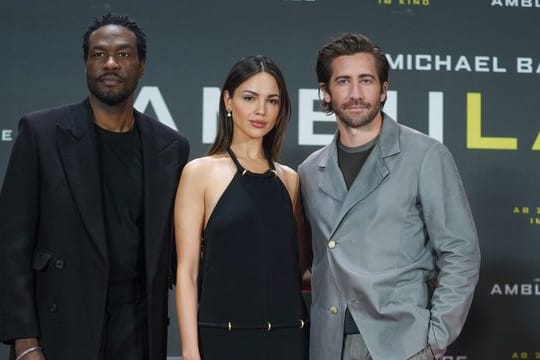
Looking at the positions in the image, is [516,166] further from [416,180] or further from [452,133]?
[416,180]

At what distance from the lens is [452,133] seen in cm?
410

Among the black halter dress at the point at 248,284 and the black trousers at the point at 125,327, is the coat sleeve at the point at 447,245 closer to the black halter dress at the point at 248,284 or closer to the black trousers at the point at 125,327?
the black halter dress at the point at 248,284

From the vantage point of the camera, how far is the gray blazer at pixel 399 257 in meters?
2.65

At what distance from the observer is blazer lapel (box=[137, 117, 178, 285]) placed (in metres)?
2.74

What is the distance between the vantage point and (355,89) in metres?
2.83

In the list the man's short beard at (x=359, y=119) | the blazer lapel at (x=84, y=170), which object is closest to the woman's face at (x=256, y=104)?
the man's short beard at (x=359, y=119)

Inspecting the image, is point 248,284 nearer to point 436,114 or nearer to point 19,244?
point 19,244

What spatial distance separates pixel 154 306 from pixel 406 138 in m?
1.05

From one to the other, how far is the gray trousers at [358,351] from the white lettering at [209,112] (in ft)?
5.37

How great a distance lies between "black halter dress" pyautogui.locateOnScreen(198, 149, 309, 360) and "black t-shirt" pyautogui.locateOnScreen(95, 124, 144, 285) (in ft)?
0.80

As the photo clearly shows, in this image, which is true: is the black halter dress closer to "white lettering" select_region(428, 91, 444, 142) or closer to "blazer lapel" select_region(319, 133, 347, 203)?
"blazer lapel" select_region(319, 133, 347, 203)

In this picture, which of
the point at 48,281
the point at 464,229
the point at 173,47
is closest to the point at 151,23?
the point at 173,47

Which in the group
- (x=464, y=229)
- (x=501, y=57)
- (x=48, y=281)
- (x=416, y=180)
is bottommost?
(x=48, y=281)

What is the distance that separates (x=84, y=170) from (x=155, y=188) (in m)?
0.25
